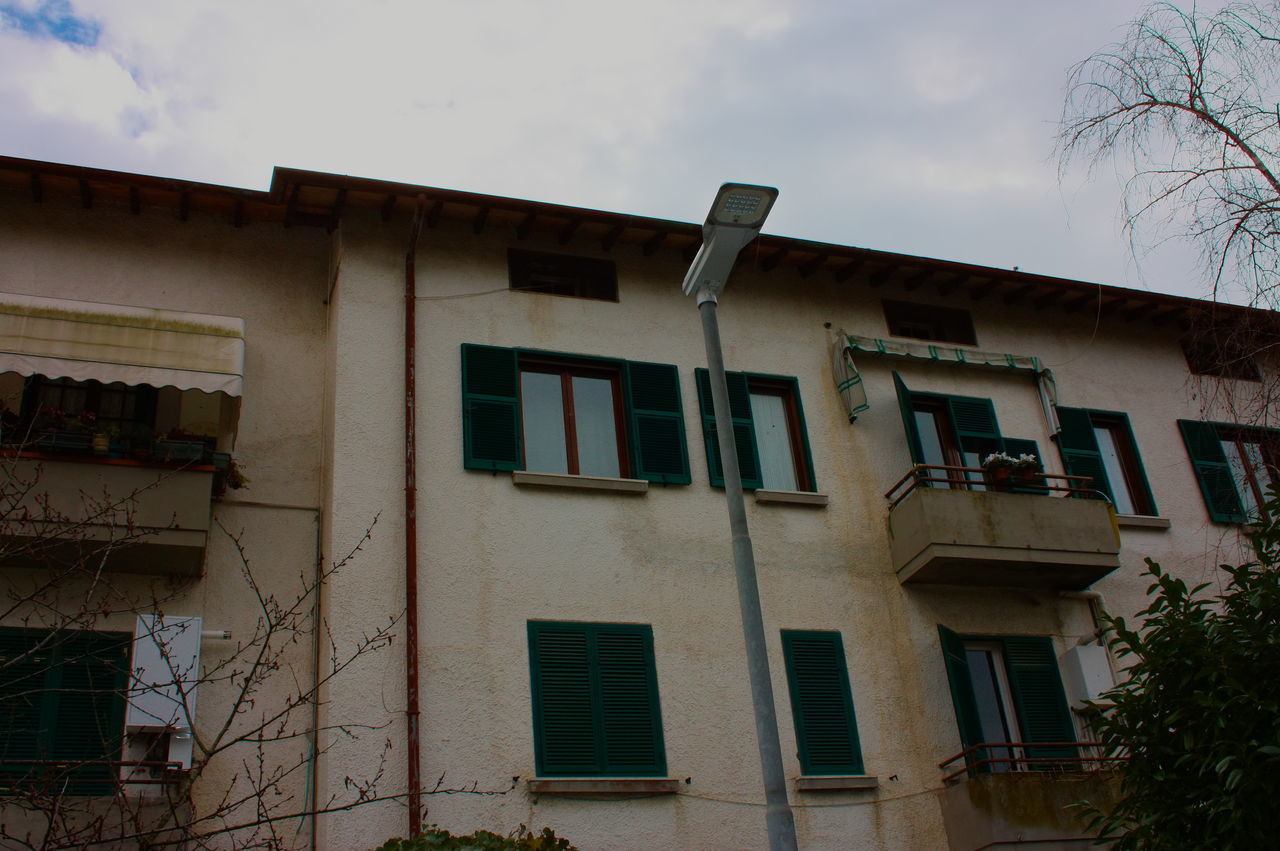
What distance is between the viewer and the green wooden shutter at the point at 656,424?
15.4 metres

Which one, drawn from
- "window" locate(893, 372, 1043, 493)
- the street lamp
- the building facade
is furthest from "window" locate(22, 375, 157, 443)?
"window" locate(893, 372, 1043, 493)

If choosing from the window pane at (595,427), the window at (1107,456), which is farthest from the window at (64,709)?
the window at (1107,456)

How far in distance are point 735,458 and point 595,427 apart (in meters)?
5.81

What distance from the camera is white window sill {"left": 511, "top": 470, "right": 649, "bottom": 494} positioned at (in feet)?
48.2

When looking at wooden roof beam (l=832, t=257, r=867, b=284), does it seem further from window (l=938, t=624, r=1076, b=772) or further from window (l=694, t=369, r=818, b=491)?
window (l=938, t=624, r=1076, b=772)

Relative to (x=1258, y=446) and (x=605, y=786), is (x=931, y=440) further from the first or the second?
(x=605, y=786)

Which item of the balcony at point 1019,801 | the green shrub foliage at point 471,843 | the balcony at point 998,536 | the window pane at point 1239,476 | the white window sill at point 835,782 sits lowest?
the green shrub foliage at point 471,843

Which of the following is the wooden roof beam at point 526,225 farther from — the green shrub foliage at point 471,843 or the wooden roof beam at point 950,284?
the green shrub foliage at point 471,843

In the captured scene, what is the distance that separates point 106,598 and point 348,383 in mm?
3447

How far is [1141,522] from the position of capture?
17.4m

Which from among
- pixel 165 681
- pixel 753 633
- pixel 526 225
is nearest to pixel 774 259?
pixel 526 225

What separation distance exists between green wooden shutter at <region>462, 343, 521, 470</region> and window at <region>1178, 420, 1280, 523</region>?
9753mm

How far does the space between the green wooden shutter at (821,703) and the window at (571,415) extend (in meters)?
2.39

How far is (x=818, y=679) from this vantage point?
14.6 m
